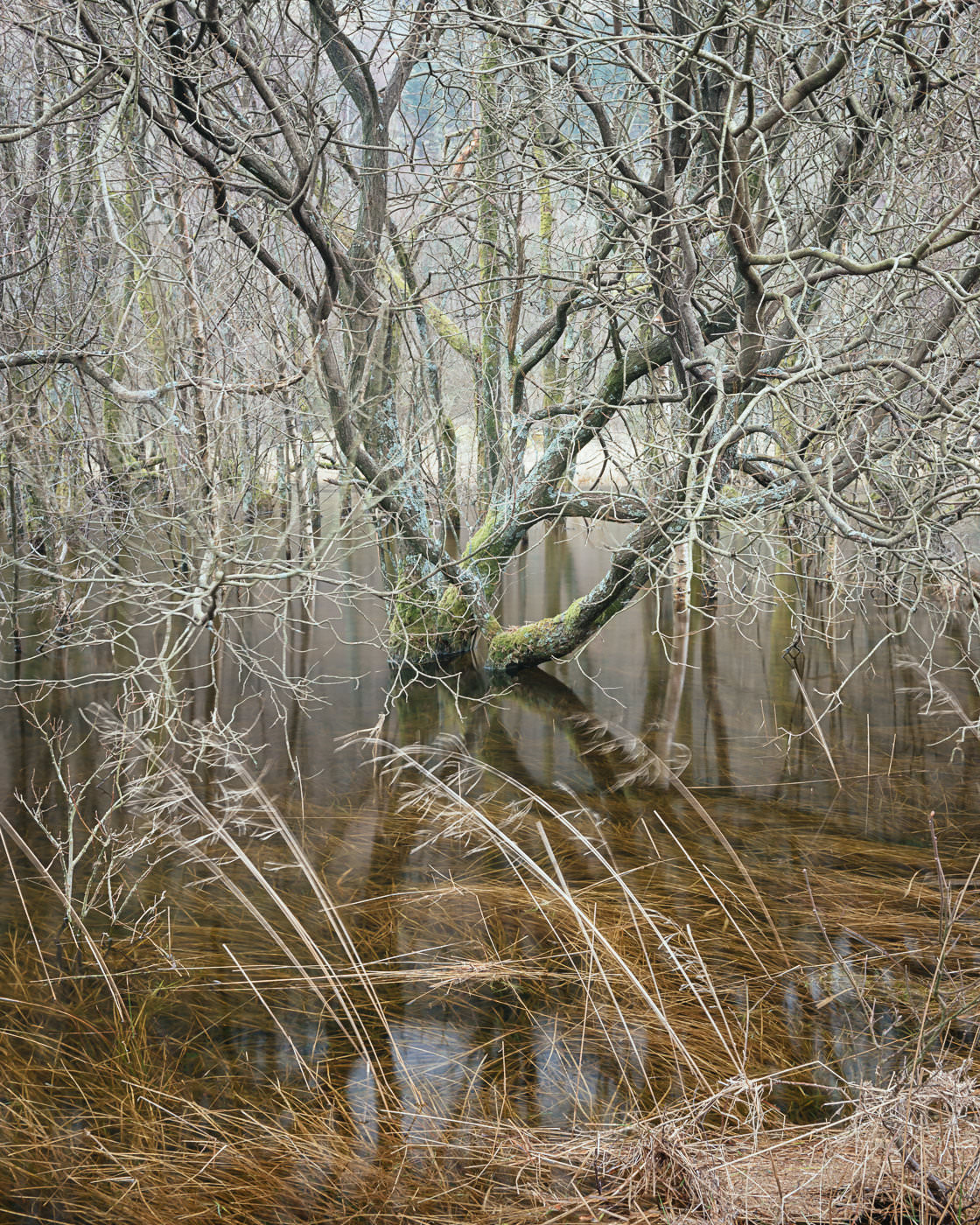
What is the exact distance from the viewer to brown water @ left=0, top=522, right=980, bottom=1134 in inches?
128

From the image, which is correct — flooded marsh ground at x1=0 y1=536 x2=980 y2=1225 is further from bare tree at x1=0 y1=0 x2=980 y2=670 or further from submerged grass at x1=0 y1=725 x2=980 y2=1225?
bare tree at x1=0 y1=0 x2=980 y2=670

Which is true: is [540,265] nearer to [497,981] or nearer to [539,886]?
[539,886]

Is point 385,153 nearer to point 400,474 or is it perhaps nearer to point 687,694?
point 400,474

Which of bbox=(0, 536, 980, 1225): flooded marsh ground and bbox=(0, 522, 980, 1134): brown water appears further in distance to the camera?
bbox=(0, 522, 980, 1134): brown water

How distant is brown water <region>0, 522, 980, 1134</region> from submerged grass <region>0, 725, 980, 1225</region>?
2cm

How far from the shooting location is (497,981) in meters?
3.76

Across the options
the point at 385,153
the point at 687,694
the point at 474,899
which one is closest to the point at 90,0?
the point at 385,153

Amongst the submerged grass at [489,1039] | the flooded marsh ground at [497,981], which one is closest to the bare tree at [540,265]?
the flooded marsh ground at [497,981]

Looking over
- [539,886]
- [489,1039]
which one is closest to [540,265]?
[539,886]

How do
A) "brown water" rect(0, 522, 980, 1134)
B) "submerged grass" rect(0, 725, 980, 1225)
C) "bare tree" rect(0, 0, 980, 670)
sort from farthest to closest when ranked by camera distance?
"bare tree" rect(0, 0, 980, 670) < "brown water" rect(0, 522, 980, 1134) < "submerged grass" rect(0, 725, 980, 1225)

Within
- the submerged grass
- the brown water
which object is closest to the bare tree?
the brown water

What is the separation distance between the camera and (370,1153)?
282cm

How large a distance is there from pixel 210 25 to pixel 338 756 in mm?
4382

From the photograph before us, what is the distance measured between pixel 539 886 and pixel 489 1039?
3.90 feet
